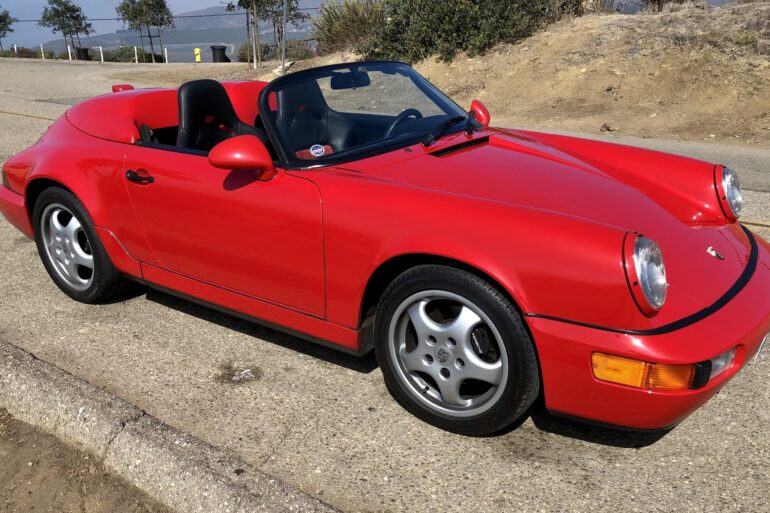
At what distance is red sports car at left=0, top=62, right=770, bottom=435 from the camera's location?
7.20 feet

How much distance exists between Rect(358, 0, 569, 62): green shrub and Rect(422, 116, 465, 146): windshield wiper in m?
12.6

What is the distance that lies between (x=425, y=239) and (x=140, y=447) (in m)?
1.29

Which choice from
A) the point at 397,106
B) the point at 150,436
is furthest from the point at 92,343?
the point at 397,106

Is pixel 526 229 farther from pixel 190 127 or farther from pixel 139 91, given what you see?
pixel 139 91

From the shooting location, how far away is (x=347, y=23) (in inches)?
730

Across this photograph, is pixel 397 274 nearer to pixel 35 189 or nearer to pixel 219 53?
pixel 35 189

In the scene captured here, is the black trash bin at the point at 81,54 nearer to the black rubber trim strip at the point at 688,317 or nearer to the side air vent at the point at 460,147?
the side air vent at the point at 460,147

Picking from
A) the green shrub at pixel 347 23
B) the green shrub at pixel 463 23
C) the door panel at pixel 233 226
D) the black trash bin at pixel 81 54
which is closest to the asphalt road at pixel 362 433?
the door panel at pixel 233 226

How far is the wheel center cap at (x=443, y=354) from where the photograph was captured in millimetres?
2533

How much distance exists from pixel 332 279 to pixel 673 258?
4.23ft

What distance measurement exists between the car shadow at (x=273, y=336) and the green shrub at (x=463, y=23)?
12.9 m

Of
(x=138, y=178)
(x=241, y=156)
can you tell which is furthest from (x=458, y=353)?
(x=138, y=178)

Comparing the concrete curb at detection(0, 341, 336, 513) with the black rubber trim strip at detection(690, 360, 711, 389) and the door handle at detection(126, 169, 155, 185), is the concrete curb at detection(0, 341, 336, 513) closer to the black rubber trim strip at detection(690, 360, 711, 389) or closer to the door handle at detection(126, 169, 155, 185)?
the door handle at detection(126, 169, 155, 185)

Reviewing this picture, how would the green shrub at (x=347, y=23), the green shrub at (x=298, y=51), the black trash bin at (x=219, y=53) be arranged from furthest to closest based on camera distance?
the black trash bin at (x=219, y=53) → the green shrub at (x=298, y=51) → the green shrub at (x=347, y=23)
